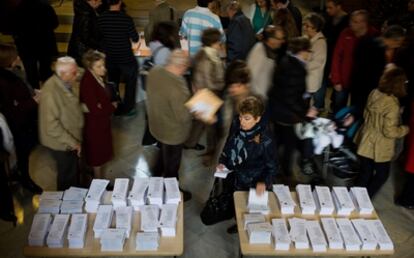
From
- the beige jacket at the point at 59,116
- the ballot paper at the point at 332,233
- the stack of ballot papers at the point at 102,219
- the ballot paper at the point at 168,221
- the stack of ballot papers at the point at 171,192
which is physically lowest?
the stack of ballot papers at the point at 102,219

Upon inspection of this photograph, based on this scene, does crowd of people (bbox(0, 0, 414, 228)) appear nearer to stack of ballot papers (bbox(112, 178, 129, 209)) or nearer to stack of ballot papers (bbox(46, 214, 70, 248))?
stack of ballot papers (bbox(112, 178, 129, 209))

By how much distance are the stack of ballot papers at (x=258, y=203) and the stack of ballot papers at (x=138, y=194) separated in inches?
31.9

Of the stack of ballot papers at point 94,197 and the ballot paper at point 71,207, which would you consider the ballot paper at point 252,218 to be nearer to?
the stack of ballot papers at point 94,197

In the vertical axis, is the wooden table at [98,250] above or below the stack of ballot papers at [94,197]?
below

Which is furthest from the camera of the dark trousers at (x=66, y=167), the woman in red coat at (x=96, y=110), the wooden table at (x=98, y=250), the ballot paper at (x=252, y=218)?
the dark trousers at (x=66, y=167)

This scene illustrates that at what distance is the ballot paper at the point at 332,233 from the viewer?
10.9ft

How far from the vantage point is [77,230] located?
332 cm

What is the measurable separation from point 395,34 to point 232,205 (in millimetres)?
2300

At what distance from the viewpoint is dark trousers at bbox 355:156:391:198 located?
14.7ft

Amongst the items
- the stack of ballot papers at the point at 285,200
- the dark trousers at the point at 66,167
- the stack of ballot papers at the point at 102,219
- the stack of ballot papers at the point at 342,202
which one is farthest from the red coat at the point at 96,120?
the stack of ballot papers at the point at 342,202

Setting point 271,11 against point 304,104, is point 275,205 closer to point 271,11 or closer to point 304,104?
point 304,104

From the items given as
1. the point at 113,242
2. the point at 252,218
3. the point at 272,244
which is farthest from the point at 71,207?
the point at 272,244

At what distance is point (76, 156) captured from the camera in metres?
4.31

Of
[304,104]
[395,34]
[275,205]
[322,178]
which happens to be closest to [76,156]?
[275,205]
